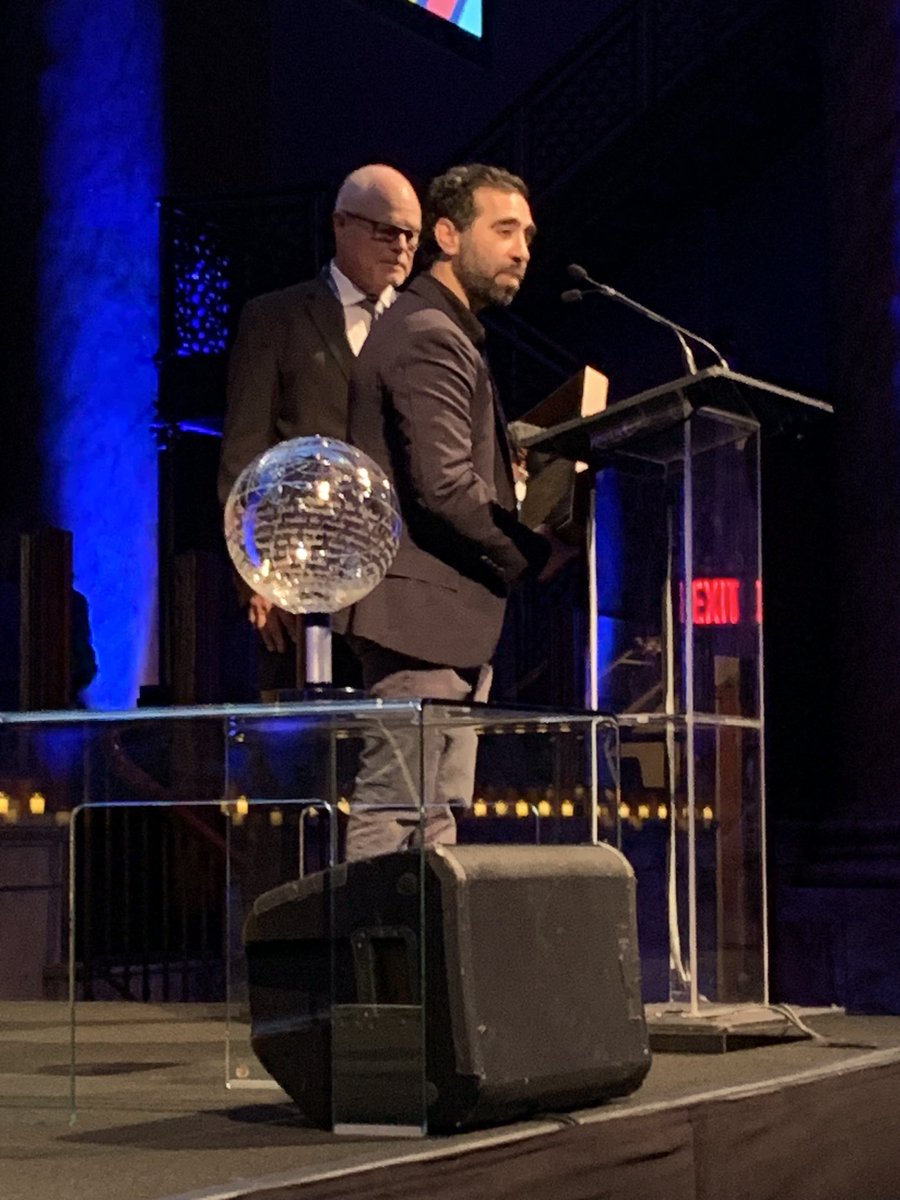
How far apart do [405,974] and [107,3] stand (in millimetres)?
9618

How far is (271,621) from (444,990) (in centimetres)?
128

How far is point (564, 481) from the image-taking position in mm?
3389

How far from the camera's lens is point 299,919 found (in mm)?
2328

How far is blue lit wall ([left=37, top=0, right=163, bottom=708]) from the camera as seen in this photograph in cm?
1060

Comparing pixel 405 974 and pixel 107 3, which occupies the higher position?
pixel 107 3

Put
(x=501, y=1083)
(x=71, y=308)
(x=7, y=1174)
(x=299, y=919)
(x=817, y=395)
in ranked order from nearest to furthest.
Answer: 1. (x=7, y=1174)
2. (x=501, y=1083)
3. (x=299, y=919)
4. (x=817, y=395)
5. (x=71, y=308)

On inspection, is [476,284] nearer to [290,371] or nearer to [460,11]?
[290,371]

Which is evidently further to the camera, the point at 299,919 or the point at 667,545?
the point at 667,545

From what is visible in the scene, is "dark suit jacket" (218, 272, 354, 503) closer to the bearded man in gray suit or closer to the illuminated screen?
the bearded man in gray suit

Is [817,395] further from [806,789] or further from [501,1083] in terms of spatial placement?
[501,1083]

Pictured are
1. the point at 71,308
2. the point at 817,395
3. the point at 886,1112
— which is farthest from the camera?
the point at 71,308

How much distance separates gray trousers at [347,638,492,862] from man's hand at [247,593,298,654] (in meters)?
0.86

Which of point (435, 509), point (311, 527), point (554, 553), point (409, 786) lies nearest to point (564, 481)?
point (554, 553)

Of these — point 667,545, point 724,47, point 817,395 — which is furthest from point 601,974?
point 724,47
